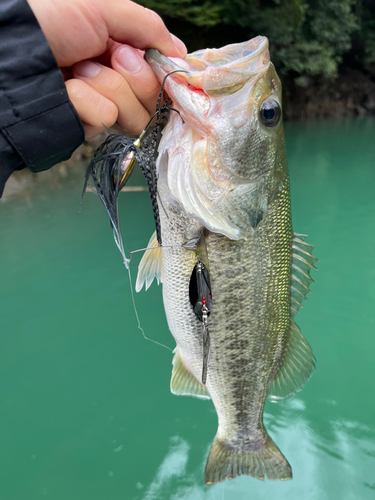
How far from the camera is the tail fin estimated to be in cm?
129

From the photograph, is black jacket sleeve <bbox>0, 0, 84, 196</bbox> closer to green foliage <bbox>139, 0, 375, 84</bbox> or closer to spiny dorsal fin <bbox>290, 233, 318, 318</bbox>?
spiny dorsal fin <bbox>290, 233, 318, 318</bbox>

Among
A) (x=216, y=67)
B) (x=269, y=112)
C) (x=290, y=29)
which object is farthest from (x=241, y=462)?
(x=290, y=29)

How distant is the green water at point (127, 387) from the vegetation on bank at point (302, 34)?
6896mm

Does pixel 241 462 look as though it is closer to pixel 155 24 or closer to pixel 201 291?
pixel 201 291

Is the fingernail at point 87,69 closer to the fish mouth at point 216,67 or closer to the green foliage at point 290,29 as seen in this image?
the fish mouth at point 216,67

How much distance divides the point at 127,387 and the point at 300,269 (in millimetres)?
1467

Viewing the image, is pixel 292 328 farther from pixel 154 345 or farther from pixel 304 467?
pixel 154 345

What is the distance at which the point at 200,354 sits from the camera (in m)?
1.17

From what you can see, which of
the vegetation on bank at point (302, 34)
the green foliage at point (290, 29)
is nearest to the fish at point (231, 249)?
the vegetation on bank at point (302, 34)

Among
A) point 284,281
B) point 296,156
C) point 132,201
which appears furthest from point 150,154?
point 296,156

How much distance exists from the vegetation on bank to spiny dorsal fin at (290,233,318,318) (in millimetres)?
8237

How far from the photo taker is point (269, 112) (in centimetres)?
94

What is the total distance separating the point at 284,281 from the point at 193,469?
1.18 metres

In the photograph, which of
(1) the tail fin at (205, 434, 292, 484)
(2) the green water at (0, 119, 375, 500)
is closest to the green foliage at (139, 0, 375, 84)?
(2) the green water at (0, 119, 375, 500)
